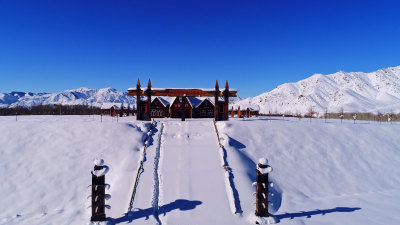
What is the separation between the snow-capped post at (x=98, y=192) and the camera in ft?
28.3

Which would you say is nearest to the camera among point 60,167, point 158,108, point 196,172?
point 196,172

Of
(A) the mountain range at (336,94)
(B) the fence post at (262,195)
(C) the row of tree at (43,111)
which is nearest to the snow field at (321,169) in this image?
(B) the fence post at (262,195)

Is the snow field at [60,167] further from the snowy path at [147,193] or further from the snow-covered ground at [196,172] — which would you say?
the snowy path at [147,193]

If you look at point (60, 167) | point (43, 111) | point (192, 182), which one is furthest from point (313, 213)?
point (43, 111)

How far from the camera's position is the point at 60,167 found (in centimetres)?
1270

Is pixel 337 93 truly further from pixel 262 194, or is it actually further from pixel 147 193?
pixel 147 193

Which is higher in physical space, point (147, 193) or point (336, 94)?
point (336, 94)

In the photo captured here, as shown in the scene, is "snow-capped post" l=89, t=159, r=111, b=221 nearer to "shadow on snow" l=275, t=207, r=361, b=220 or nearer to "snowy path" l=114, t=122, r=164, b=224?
"snowy path" l=114, t=122, r=164, b=224

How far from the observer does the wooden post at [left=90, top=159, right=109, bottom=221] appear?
28.3 feet

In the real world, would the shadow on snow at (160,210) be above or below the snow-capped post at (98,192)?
below

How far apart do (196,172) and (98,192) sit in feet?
16.7

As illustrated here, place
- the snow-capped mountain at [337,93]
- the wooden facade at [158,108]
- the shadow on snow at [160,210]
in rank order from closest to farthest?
the shadow on snow at [160,210], the wooden facade at [158,108], the snow-capped mountain at [337,93]

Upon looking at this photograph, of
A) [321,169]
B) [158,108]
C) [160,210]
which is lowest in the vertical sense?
[160,210]

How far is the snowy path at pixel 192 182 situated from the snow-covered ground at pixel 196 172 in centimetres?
5
